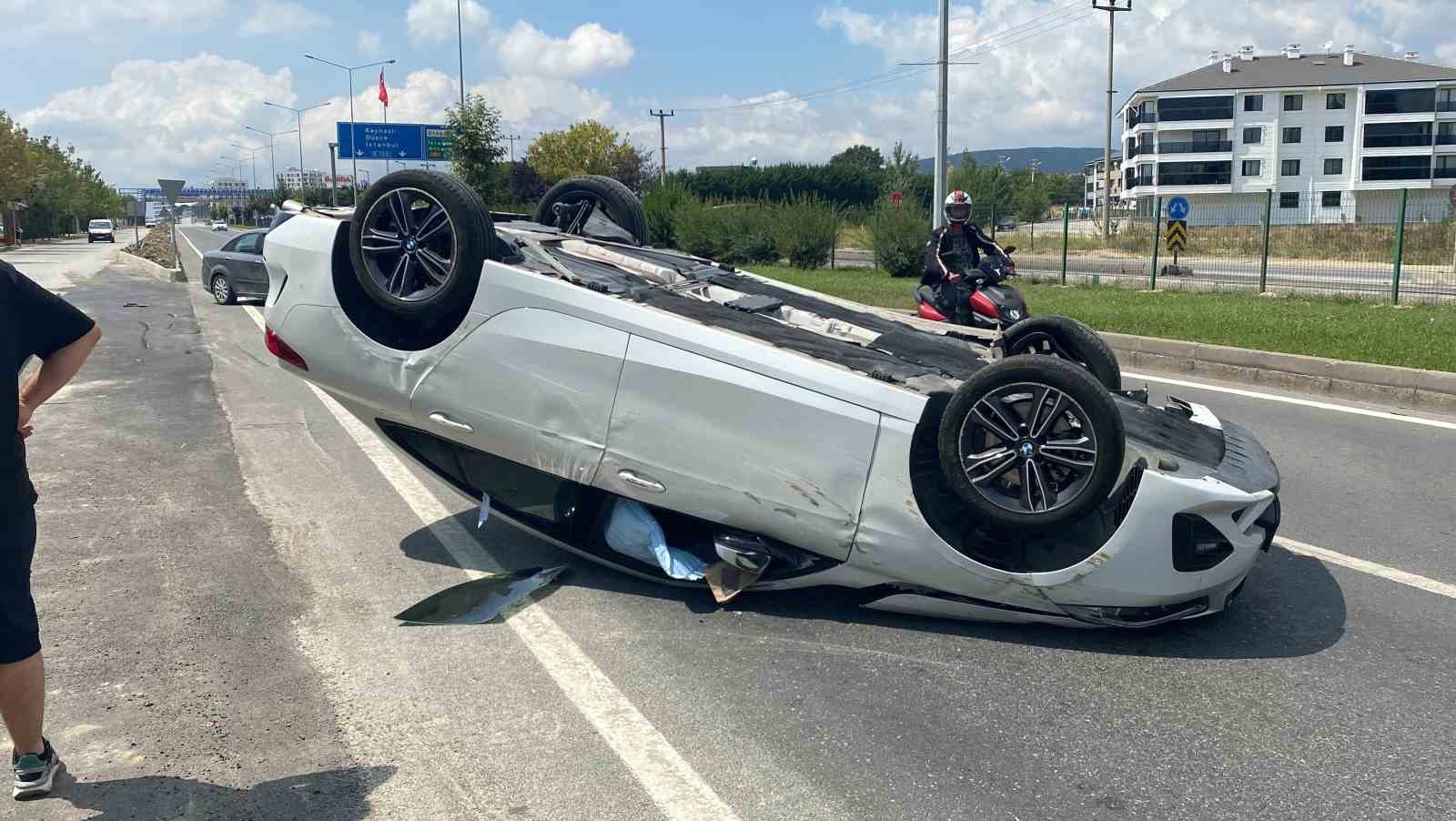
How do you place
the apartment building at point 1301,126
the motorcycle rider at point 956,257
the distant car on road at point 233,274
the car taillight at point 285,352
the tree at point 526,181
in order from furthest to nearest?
the apartment building at point 1301,126, the tree at point 526,181, the distant car on road at point 233,274, the motorcycle rider at point 956,257, the car taillight at point 285,352


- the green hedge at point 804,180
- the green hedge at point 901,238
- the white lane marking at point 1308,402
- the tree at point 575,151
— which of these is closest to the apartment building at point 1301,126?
the green hedge at point 804,180

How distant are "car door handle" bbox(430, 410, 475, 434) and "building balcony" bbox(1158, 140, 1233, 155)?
9651 centimetres

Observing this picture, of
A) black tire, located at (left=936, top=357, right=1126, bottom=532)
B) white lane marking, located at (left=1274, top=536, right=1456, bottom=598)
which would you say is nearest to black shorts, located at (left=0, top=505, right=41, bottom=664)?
black tire, located at (left=936, top=357, right=1126, bottom=532)

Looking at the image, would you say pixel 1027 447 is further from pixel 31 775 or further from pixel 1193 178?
pixel 1193 178

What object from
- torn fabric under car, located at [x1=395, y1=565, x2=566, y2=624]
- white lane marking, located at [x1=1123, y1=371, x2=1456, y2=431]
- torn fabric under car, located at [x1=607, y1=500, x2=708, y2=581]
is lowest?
torn fabric under car, located at [x1=395, y1=565, x2=566, y2=624]

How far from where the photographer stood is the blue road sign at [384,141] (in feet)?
186

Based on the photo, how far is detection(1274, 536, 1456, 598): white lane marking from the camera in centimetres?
523

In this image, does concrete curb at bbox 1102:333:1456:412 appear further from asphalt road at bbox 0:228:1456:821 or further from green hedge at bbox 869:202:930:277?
green hedge at bbox 869:202:930:277

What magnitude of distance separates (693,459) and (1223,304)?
1541 centimetres

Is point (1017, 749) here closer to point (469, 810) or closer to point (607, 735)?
point (607, 735)

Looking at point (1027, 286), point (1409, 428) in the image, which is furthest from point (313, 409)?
point (1027, 286)

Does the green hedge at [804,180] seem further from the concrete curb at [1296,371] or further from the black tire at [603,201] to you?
the black tire at [603,201]

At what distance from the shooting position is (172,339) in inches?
635

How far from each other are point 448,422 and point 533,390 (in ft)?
1.76
